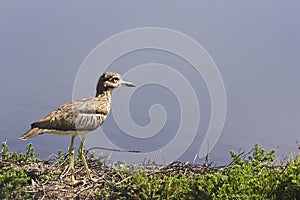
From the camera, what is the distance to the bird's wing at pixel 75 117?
27.2 feet

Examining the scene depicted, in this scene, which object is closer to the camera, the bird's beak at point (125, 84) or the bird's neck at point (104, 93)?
the bird's beak at point (125, 84)

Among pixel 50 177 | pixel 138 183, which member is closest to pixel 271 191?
pixel 138 183

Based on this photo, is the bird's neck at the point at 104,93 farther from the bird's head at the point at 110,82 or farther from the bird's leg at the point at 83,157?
the bird's leg at the point at 83,157

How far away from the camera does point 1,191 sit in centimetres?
781

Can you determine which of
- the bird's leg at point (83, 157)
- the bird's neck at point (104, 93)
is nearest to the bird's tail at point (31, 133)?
the bird's leg at point (83, 157)

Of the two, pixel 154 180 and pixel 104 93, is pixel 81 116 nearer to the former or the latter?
pixel 104 93

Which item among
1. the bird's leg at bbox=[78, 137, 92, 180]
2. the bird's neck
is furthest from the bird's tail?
the bird's neck

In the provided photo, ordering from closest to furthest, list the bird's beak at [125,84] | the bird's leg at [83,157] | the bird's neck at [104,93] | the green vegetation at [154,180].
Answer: the green vegetation at [154,180] < the bird's leg at [83,157] < the bird's beak at [125,84] < the bird's neck at [104,93]

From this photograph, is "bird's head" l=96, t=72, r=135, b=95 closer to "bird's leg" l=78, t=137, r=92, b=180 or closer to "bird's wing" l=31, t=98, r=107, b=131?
"bird's wing" l=31, t=98, r=107, b=131

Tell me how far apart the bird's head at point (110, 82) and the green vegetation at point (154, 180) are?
1.33 m

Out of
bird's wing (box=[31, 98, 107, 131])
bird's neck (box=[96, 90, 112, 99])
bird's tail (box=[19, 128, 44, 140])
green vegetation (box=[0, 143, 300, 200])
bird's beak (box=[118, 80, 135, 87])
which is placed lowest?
green vegetation (box=[0, 143, 300, 200])

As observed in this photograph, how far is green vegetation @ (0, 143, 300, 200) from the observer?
694 cm

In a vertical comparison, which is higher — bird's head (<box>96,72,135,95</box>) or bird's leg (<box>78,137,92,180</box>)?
bird's head (<box>96,72,135,95</box>)

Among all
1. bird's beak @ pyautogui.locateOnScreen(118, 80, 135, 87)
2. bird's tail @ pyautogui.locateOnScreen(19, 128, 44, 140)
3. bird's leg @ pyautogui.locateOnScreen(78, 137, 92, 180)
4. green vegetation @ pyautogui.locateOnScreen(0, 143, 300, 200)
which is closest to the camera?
green vegetation @ pyautogui.locateOnScreen(0, 143, 300, 200)
